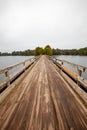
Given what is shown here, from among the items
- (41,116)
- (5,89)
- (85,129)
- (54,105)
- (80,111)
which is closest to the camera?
(85,129)

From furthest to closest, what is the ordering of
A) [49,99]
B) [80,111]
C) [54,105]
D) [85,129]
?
[49,99] < [54,105] < [80,111] < [85,129]

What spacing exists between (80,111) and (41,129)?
113 centimetres

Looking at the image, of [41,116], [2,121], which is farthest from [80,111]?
[2,121]

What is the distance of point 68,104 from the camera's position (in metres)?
3.16

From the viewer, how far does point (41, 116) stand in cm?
258

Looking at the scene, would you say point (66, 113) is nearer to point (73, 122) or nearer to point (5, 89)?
point (73, 122)

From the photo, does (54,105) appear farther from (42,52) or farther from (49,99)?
(42,52)

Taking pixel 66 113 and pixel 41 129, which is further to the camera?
pixel 66 113

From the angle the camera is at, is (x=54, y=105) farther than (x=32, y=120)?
Yes

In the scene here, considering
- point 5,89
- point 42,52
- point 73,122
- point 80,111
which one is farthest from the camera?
point 42,52

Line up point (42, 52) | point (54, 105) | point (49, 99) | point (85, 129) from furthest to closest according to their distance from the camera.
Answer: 1. point (42, 52)
2. point (49, 99)
3. point (54, 105)
4. point (85, 129)

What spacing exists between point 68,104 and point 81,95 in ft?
2.45

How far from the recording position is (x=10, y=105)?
123 inches

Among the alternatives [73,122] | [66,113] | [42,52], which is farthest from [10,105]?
[42,52]
